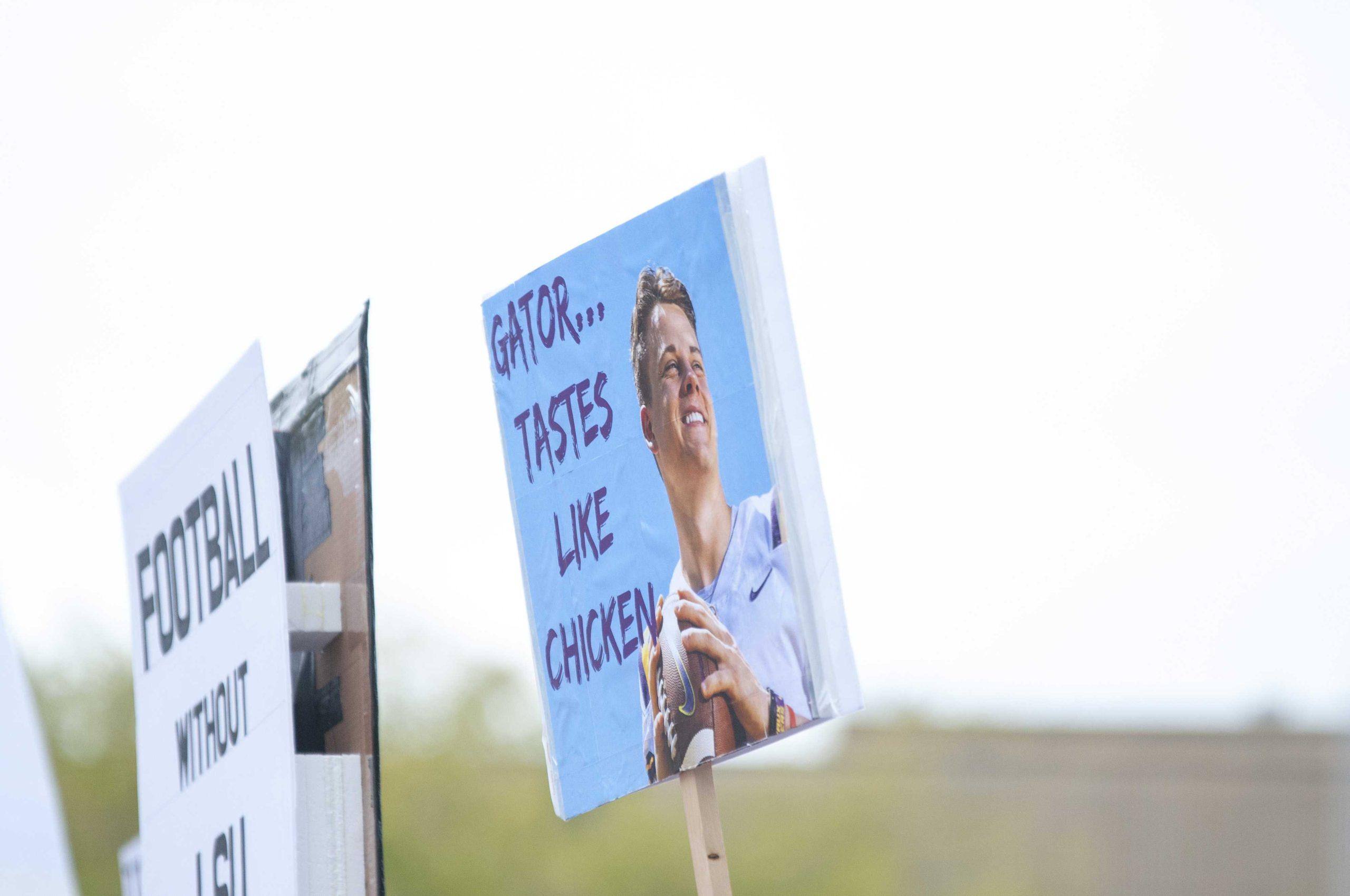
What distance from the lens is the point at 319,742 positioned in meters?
3.18

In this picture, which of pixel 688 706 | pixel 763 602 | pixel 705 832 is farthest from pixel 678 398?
pixel 705 832

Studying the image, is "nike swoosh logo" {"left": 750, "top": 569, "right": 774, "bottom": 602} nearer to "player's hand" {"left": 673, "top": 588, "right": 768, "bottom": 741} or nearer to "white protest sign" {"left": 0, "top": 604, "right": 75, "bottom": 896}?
"player's hand" {"left": 673, "top": 588, "right": 768, "bottom": 741}

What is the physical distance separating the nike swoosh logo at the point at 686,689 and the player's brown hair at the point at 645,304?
0.45 m

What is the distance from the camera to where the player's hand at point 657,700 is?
286cm

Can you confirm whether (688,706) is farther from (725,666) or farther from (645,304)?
(645,304)

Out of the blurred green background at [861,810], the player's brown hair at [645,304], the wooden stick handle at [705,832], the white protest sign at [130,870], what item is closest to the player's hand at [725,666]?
the wooden stick handle at [705,832]

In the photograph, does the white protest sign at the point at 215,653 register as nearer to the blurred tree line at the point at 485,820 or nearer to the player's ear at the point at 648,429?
the player's ear at the point at 648,429

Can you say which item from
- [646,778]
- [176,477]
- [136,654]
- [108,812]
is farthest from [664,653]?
[108,812]

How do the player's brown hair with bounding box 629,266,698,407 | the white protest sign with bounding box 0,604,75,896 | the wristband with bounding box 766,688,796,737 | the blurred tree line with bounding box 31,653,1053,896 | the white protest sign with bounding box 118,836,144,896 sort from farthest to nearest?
the blurred tree line with bounding box 31,653,1053,896 → the white protest sign with bounding box 118,836,144,896 → the player's brown hair with bounding box 629,266,698,407 → the wristband with bounding box 766,688,796,737 → the white protest sign with bounding box 0,604,75,896

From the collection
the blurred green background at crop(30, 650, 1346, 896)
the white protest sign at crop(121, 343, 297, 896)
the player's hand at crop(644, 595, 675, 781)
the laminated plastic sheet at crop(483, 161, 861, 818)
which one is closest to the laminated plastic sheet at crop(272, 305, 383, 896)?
the white protest sign at crop(121, 343, 297, 896)

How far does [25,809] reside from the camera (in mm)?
1944

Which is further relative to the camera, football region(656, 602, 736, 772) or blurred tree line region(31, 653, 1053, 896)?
blurred tree line region(31, 653, 1053, 896)

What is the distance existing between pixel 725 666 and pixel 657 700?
0.69 feet

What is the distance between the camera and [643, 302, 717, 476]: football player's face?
2.79 meters
